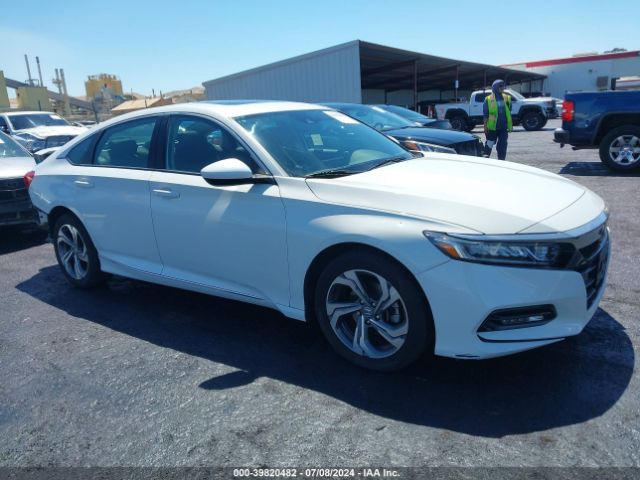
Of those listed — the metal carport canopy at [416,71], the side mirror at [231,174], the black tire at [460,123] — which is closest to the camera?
the side mirror at [231,174]

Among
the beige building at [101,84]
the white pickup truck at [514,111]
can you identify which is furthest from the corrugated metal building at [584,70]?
the beige building at [101,84]

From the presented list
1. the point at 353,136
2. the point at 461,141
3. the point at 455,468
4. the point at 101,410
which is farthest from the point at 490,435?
the point at 461,141

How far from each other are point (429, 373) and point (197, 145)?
230 centimetres

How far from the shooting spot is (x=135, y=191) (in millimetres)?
4113

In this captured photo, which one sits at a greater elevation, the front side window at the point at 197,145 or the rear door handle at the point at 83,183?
the front side window at the point at 197,145

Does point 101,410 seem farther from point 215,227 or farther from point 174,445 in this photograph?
point 215,227

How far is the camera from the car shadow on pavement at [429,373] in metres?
2.67

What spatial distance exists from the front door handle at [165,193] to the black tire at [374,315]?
4.43 feet

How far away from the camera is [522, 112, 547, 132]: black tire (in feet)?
79.9

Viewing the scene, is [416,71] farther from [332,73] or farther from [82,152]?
[82,152]

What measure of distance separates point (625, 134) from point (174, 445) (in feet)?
31.6

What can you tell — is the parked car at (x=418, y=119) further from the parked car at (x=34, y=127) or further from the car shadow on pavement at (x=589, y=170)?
the parked car at (x=34, y=127)

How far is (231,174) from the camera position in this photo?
3.33m

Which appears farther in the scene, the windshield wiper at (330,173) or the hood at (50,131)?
the hood at (50,131)
